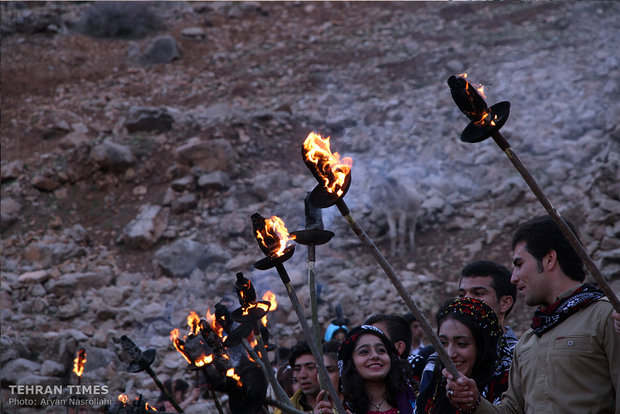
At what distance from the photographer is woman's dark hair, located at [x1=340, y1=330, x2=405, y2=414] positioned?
10.3ft

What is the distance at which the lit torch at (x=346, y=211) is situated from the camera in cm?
199

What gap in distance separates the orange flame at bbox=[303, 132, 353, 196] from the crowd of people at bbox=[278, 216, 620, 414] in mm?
778

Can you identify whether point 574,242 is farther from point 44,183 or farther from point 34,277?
point 44,183

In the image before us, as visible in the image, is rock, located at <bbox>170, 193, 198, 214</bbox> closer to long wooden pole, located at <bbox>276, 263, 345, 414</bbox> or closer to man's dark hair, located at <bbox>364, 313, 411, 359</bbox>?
man's dark hair, located at <bbox>364, 313, 411, 359</bbox>

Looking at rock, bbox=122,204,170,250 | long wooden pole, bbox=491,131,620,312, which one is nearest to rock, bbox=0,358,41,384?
rock, bbox=122,204,170,250

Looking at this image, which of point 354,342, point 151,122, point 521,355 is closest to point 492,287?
point 354,342

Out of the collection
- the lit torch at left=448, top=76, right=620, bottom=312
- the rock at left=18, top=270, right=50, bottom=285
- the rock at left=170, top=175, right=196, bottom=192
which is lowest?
the rock at left=18, top=270, right=50, bottom=285

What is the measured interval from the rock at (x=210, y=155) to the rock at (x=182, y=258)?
7.90ft

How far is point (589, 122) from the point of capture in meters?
11.7

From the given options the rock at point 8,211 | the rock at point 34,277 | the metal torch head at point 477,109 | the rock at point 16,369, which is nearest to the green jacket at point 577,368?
the metal torch head at point 477,109

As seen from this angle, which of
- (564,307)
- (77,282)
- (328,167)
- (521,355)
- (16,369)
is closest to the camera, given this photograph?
(328,167)

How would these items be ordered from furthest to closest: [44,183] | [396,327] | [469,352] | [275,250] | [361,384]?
[44,183] < [396,327] < [361,384] < [469,352] < [275,250]

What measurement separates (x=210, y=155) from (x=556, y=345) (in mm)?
11208

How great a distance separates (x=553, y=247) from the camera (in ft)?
8.32
